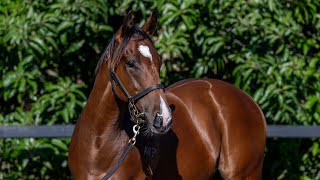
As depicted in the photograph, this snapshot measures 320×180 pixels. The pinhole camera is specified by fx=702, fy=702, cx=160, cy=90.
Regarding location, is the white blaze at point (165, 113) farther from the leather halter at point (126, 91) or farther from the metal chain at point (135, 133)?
the metal chain at point (135, 133)

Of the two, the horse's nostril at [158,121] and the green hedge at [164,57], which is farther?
the green hedge at [164,57]

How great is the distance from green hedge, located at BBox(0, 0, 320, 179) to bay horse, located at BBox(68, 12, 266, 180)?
1.29 metres

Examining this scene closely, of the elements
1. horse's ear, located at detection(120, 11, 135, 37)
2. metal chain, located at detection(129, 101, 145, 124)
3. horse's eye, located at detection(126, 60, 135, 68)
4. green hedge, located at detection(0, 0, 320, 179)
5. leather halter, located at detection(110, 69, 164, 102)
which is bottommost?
green hedge, located at detection(0, 0, 320, 179)

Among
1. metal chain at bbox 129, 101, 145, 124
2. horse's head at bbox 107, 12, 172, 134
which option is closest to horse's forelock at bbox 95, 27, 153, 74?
horse's head at bbox 107, 12, 172, 134

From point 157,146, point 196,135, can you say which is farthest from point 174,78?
point 157,146

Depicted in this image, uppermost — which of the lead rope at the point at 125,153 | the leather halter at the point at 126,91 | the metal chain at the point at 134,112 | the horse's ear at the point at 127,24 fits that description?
the horse's ear at the point at 127,24

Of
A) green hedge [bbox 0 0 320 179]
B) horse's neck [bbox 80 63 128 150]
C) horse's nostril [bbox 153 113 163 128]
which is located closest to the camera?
horse's nostril [bbox 153 113 163 128]

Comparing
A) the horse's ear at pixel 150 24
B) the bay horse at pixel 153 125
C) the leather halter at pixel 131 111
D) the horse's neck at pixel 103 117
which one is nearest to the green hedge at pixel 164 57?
the bay horse at pixel 153 125

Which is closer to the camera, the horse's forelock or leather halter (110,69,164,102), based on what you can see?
leather halter (110,69,164,102)

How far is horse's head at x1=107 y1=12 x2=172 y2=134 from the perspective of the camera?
12.9ft

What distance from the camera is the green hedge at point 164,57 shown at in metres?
6.37

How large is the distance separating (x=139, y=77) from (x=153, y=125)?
0.29 m

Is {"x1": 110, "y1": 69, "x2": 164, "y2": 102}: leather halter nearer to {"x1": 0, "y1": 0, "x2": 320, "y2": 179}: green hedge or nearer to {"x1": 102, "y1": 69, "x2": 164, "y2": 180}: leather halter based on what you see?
{"x1": 102, "y1": 69, "x2": 164, "y2": 180}: leather halter

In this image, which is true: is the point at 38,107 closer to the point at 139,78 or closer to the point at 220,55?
the point at 220,55
